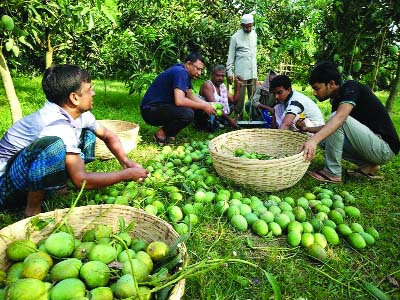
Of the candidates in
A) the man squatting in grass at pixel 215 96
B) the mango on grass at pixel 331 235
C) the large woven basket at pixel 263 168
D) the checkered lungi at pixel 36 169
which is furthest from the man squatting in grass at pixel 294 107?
the checkered lungi at pixel 36 169

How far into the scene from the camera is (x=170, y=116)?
4613 millimetres

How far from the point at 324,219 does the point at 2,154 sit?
2.44 m

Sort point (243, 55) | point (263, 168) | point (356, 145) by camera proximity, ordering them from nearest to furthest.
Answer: point (263, 168) → point (356, 145) → point (243, 55)

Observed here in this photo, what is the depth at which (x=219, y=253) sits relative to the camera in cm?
237

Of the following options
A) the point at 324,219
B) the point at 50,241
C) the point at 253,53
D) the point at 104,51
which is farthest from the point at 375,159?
the point at 104,51

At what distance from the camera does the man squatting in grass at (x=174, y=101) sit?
175 inches

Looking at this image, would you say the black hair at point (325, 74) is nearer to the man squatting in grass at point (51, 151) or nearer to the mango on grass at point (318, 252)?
the mango on grass at point (318, 252)

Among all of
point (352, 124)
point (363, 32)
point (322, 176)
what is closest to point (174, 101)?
point (322, 176)

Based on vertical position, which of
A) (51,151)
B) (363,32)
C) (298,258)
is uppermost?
(363,32)

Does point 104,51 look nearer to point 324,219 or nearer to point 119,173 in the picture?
point 119,173

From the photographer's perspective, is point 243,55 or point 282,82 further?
point 243,55

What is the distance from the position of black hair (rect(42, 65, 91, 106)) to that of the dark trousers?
86.9 inches

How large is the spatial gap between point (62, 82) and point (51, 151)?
502 millimetres

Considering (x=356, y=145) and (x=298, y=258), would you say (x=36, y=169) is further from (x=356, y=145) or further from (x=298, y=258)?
(x=356, y=145)
